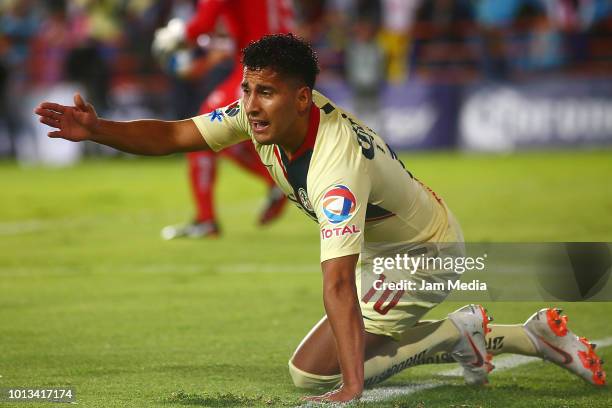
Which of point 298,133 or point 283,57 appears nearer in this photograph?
point 283,57

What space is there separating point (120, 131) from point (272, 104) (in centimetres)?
94

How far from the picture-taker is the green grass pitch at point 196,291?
5.70 metres

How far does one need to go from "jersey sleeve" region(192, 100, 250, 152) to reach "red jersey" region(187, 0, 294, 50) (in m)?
5.44

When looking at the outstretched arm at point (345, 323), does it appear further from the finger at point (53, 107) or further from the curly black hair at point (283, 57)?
the finger at point (53, 107)

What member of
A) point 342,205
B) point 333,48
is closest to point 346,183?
point 342,205

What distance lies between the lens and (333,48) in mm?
23375

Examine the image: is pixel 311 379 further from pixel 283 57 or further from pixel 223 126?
pixel 283 57

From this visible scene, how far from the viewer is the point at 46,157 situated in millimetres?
21844

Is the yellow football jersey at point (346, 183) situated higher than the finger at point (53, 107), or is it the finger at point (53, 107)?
the finger at point (53, 107)

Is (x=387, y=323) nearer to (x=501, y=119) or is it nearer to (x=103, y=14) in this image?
(x=501, y=119)

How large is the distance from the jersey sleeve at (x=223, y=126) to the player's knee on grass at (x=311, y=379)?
1.13 meters

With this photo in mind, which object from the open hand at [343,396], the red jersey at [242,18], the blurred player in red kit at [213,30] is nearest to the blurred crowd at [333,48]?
the blurred player in red kit at [213,30]

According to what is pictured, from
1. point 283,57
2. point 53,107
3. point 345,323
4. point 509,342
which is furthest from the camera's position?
point 509,342

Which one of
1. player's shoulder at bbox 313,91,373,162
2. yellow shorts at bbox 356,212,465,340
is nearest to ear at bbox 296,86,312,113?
player's shoulder at bbox 313,91,373,162
